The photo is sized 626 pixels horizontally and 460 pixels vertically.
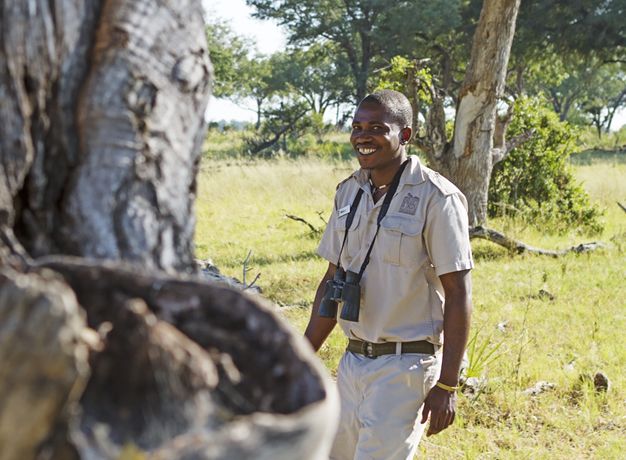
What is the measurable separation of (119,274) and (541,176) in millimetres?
11631

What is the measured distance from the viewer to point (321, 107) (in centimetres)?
4962

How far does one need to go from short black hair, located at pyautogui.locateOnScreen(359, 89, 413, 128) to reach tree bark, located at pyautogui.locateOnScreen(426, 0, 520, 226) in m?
6.28

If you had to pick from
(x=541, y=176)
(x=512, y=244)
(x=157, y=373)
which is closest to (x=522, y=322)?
(x=512, y=244)

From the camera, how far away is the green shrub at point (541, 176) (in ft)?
39.5

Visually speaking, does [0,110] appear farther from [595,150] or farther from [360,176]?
[595,150]

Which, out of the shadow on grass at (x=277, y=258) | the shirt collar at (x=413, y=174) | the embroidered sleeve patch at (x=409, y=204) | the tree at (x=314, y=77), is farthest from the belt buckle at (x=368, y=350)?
the tree at (x=314, y=77)

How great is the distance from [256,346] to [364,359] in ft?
8.51

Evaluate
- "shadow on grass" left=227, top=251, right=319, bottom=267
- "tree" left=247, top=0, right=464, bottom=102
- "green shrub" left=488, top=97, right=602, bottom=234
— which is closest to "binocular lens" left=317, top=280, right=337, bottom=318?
"shadow on grass" left=227, top=251, right=319, bottom=267

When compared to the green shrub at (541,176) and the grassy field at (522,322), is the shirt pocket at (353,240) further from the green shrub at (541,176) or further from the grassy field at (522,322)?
the green shrub at (541,176)

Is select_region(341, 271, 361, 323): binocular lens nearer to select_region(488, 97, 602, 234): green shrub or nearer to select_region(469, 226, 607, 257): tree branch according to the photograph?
select_region(469, 226, 607, 257): tree branch

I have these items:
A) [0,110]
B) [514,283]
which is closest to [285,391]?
[0,110]

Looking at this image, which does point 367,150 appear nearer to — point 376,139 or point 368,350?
point 376,139

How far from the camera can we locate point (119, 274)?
114cm

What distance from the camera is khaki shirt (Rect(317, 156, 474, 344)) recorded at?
351cm
